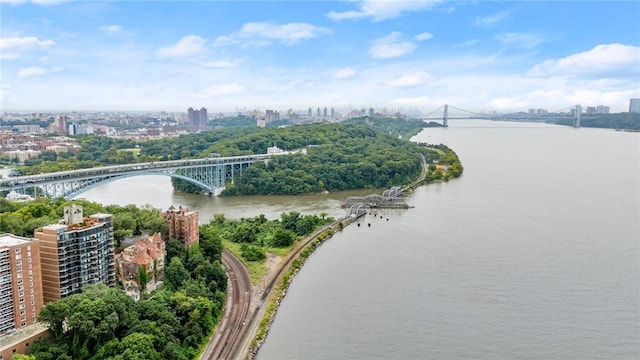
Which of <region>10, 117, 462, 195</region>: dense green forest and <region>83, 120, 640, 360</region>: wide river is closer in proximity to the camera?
<region>83, 120, 640, 360</region>: wide river

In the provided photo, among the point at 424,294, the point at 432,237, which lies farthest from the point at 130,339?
the point at 432,237

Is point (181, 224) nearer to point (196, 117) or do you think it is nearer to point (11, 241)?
point (11, 241)

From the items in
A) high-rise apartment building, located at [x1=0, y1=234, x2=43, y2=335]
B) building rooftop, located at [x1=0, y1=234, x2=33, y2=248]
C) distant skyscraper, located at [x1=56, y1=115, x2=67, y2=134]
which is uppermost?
distant skyscraper, located at [x1=56, y1=115, x2=67, y2=134]

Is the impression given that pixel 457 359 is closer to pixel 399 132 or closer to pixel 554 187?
pixel 554 187

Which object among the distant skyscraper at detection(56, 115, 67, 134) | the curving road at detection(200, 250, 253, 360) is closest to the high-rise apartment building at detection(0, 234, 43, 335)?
the curving road at detection(200, 250, 253, 360)

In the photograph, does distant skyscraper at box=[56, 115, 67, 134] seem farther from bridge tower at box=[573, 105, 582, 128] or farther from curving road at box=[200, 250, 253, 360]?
bridge tower at box=[573, 105, 582, 128]

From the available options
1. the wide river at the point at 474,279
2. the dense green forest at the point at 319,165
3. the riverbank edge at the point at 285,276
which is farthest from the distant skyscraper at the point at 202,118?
the riverbank edge at the point at 285,276
